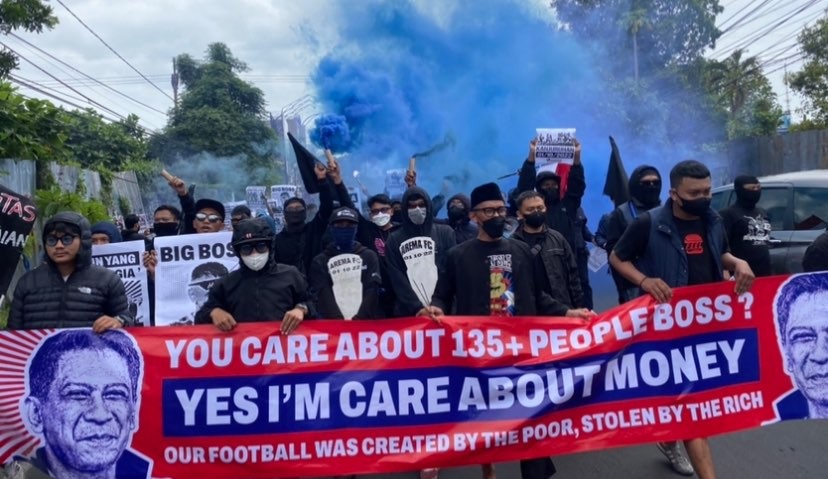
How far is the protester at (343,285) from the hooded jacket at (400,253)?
163 mm

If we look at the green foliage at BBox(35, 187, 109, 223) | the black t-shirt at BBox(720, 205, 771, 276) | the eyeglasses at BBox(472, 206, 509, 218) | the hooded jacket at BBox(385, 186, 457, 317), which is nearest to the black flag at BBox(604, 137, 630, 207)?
the black t-shirt at BBox(720, 205, 771, 276)

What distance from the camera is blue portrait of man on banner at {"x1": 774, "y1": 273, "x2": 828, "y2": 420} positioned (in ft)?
14.1

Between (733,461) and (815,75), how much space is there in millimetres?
19627

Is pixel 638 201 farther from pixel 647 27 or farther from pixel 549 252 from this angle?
pixel 647 27

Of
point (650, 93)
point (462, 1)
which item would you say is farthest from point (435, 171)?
point (650, 93)

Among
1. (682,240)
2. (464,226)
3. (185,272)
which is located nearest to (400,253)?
(185,272)

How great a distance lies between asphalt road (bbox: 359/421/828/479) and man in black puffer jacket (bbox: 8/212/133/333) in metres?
2.09

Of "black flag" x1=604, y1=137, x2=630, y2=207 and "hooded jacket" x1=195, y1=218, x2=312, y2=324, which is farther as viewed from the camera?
"black flag" x1=604, y1=137, x2=630, y2=207

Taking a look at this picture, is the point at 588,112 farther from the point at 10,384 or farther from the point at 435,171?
the point at 10,384

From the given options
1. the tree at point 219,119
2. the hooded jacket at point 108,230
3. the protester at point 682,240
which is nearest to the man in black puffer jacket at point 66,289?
the hooded jacket at point 108,230

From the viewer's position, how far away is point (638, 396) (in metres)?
4.18

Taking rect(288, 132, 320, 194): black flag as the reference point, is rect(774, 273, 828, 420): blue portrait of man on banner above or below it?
below

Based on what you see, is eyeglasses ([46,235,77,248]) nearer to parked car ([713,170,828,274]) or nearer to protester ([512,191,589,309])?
protester ([512,191,589,309])

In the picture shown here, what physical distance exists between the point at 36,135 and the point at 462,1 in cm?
1572
